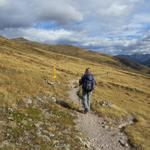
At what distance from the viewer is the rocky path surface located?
19.9m

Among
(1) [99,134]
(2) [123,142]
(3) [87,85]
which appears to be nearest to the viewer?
(2) [123,142]

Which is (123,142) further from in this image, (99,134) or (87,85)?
(87,85)

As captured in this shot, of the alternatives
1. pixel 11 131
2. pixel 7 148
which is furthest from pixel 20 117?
pixel 7 148

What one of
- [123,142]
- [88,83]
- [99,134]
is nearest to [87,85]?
[88,83]

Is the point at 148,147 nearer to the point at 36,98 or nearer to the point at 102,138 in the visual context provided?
the point at 102,138

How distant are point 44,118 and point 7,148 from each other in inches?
232

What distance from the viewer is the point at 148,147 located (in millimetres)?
20750

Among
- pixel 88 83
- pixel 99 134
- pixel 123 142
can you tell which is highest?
pixel 88 83

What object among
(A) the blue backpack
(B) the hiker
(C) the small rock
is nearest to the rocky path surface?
(C) the small rock

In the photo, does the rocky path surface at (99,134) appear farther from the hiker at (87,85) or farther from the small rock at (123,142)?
the hiker at (87,85)

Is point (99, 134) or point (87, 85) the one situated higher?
point (87, 85)

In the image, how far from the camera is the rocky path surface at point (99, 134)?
19.9 m

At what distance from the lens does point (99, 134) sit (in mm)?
21656

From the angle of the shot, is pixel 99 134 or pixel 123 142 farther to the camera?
pixel 99 134
